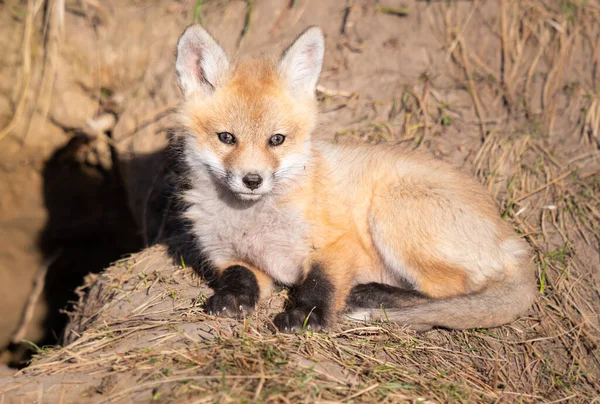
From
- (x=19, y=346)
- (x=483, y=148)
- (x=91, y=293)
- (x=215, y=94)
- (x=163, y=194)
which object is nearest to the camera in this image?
(x=215, y=94)

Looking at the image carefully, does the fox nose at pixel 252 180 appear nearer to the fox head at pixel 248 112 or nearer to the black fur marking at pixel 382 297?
the fox head at pixel 248 112

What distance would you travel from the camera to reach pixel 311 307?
2.63 meters

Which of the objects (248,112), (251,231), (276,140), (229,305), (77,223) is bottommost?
(77,223)

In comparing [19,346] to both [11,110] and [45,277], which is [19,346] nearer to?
[45,277]

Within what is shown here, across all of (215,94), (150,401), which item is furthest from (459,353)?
(215,94)

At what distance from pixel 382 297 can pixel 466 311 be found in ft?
1.45

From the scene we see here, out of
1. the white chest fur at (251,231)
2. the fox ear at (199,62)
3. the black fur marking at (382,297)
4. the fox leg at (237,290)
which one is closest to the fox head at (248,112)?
the fox ear at (199,62)

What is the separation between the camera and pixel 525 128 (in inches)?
162

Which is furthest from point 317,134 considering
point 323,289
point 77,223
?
point 77,223

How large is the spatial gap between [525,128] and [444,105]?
2.17 feet

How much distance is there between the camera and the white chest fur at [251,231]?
284 cm

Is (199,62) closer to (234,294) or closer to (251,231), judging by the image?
(251,231)

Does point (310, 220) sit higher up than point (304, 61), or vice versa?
point (304, 61)

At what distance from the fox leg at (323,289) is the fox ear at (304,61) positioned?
0.91 metres
